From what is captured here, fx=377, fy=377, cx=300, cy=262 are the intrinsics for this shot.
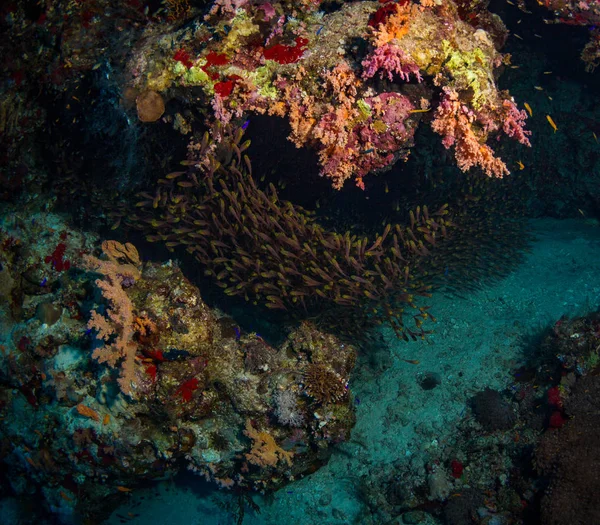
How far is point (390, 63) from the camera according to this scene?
15.3 ft

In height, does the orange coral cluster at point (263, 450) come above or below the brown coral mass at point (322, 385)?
below

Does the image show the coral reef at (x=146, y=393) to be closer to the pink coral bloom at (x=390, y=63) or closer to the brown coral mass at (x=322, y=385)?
the brown coral mass at (x=322, y=385)

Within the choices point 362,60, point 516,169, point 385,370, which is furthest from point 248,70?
point 516,169

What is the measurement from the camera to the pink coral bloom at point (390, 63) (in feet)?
15.3

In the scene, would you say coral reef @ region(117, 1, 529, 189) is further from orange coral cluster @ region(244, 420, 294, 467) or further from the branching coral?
orange coral cluster @ region(244, 420, 294, 467)

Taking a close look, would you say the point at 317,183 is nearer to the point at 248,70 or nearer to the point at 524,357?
the point at 248,70

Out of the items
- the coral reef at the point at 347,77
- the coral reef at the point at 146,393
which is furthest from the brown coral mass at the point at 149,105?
the coral reef at the point at 146,393

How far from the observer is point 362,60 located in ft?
16.1

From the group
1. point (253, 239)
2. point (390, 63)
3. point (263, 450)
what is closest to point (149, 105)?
point (253, 239)

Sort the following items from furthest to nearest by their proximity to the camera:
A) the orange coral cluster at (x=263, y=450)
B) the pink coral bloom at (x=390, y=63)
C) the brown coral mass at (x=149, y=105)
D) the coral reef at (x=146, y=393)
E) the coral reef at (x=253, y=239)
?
1. the coral reef at (x=253, y=239)
2. the orange coral cluster at (x=263, y=450)
3. the coral reef at (x=146, y=393)
4. the brown coral mass at (x=149, y=105)
5. the pink coral bloom at (x=390, y=63)

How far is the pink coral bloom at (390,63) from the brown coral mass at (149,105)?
110 inches

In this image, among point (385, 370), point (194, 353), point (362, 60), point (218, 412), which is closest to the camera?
point (362, 60)

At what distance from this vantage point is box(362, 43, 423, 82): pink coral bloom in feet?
15.3

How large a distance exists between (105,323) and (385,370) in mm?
4932
